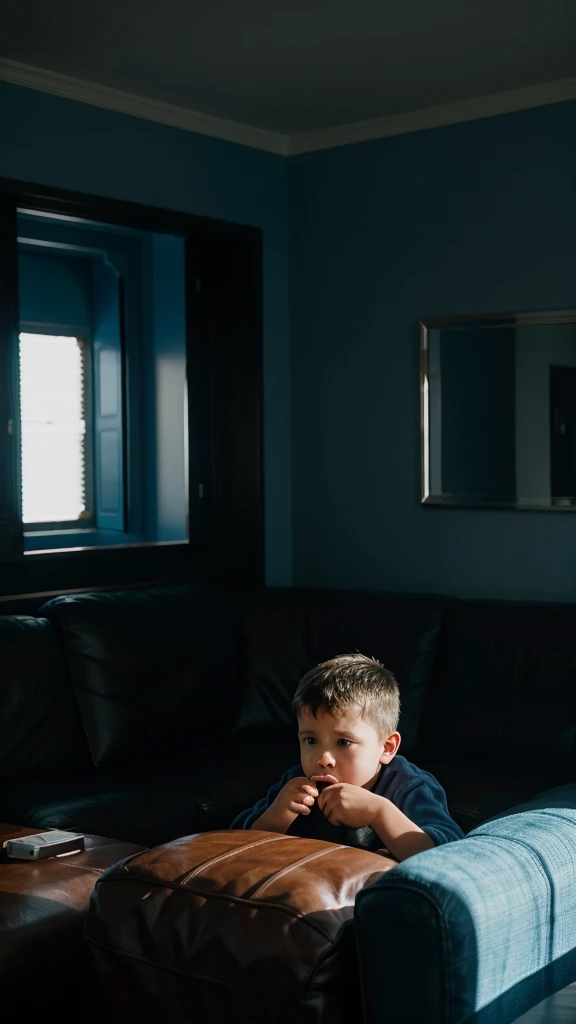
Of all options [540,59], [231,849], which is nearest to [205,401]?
[540,59]

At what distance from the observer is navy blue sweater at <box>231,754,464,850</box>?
192 cm

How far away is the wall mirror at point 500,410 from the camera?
150 inches

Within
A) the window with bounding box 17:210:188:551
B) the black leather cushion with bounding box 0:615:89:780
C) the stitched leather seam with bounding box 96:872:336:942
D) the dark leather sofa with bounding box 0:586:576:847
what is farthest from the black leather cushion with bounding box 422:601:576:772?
the window with bounding box 17:210:188:551

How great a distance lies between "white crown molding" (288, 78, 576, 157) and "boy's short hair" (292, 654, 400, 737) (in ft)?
8.19

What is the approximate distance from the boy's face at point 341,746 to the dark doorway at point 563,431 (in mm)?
2011

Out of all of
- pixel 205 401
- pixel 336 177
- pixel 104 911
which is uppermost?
pixel 336 177

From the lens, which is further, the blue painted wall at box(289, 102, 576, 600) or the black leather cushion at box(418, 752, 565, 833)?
the blue painted wall at box(289, 102, 576, 600)

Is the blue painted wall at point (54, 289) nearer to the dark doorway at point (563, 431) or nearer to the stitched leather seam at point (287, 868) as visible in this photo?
the dark doorway at point (563, 431)

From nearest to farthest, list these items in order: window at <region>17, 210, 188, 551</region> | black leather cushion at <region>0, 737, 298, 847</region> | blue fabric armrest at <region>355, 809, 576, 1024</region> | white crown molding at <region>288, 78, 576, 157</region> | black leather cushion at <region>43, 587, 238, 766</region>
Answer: blue fabric armrest at <region>355, 809, 576, 1024</region> → black leather cushion at <region>0, 737, 298, 847</region> → black leather cushion at <region>43, 587, 238, 766</region> → white crown molding at <region>288, 78, 576, 157</region> → window at <region>17, 210, 188, 551</region>

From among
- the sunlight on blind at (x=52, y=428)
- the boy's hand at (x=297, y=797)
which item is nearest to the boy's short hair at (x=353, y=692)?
the boy's hand at (x=297, y=797)

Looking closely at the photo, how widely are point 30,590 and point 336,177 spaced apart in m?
1.99

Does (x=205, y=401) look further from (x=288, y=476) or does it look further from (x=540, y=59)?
(x=540, y=59)

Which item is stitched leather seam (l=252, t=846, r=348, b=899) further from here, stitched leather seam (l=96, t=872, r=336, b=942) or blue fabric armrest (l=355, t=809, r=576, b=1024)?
blue fabric armrest (l=355, t=809, r=576, b=1024)

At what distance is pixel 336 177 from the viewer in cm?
441
